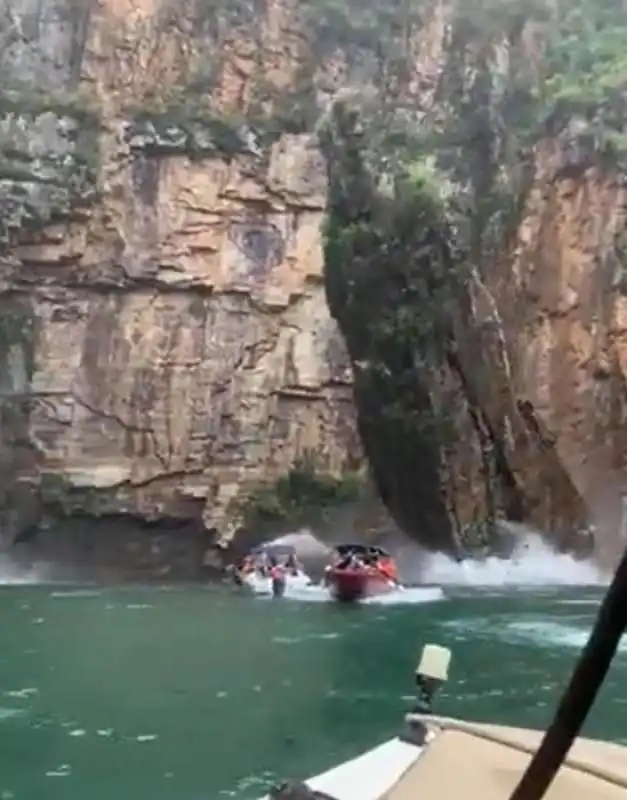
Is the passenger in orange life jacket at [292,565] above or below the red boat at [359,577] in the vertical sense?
below

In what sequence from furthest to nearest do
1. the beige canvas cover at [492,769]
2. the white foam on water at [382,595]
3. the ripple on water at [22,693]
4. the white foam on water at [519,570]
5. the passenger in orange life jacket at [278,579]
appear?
the white foam on water at [519,570] < the passenger in orange life jacket at [278,579] < the white foam on water at [382,595] < the ripple on water at [22,693] < the beige canvas cover at [492,769]

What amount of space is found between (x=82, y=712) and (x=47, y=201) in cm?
3089

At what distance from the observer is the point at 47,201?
44625mm

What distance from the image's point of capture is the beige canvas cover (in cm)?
545

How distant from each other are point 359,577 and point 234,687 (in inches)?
641

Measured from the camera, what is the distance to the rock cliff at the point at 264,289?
43844 mm

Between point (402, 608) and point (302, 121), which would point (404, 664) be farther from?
point (302, 121)

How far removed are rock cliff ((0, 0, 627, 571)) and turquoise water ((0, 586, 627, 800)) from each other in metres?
12.6

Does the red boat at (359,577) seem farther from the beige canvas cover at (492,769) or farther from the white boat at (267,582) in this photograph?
the beige canvas cover at (492,769)

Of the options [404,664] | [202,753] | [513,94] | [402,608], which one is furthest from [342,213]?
[202,753]

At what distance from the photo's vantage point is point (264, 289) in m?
45.2

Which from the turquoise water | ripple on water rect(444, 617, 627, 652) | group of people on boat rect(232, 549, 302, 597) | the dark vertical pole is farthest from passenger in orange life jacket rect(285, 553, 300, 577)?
the dark vertical pole

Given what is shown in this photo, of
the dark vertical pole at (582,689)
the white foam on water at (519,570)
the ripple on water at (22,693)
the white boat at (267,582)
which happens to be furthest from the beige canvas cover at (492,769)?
the white foam on water at (519,570)

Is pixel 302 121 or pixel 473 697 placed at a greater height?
pixel 302 121
